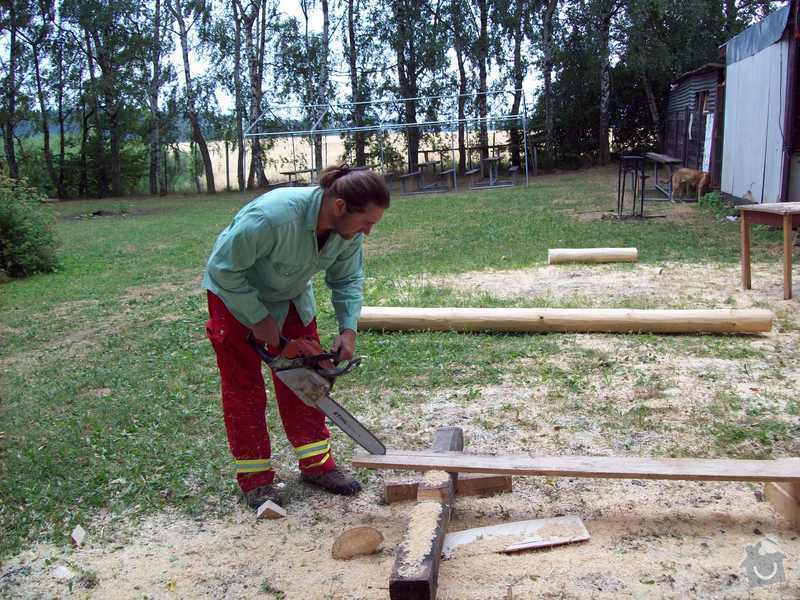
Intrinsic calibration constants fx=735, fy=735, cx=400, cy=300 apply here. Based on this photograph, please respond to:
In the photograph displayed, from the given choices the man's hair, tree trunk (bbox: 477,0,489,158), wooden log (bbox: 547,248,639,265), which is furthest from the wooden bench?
the man's hair

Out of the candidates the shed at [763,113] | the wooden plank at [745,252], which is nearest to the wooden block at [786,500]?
the wooden plank at [745,252]

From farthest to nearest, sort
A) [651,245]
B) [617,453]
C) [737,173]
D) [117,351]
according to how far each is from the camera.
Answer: [737,173] → [651,245] → [117,351] → [617,453]

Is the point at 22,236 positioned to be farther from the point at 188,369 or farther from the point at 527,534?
the point at 527,534

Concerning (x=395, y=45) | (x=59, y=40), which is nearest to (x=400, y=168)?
(x=395, y=45)

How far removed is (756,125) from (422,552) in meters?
12.1

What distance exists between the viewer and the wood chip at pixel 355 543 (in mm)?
2822

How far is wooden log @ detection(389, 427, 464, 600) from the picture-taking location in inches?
91.0

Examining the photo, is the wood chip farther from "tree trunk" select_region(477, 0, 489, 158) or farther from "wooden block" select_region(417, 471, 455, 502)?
"tree trunk" select_region(477, 0, 489, 158)

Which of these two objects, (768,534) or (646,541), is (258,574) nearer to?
(646,541)

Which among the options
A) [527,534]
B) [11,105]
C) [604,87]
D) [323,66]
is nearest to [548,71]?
[604,87]

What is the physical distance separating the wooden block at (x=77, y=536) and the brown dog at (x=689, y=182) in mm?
14384

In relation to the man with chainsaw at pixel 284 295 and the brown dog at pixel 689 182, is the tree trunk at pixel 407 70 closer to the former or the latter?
the brown dog at pixel 689 182

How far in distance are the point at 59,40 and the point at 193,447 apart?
27.6 meters

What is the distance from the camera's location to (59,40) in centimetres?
2689
